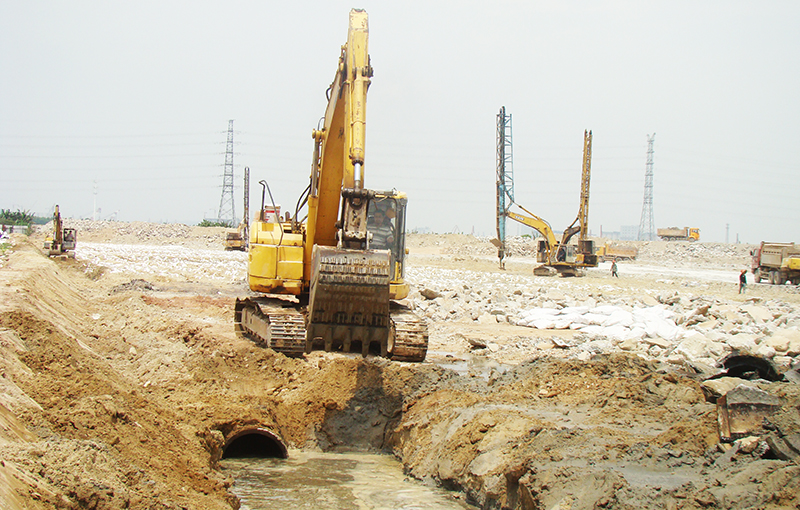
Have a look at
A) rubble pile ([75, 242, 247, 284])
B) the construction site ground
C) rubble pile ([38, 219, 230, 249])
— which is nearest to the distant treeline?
rubble pile ([38, 219, 230, 249])

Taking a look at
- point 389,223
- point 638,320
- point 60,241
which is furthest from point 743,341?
point 60,241

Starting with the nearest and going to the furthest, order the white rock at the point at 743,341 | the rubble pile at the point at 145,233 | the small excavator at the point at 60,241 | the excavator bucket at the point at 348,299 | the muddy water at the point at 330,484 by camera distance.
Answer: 1. the muddy water at the point at 330,484
2. the excavator bucket at the point at 348,299
3. the white rock at the point at 743,341
4. the small excavator at the point at 60,241
5. the rubble pile at the point at 145,233

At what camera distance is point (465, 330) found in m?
15.7

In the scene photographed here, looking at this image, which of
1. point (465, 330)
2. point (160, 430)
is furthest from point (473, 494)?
point (465, 330)

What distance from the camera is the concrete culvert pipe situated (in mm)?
7442

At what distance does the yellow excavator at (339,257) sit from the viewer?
7.54m

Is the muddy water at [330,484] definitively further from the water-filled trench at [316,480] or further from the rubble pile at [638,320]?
the rubble pile at [638,320]

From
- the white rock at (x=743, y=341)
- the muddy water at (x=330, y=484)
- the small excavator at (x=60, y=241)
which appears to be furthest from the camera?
the small excavator at (x=60, y=241)

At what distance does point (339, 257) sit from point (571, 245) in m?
26.3

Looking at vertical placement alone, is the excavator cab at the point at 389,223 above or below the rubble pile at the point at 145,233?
above

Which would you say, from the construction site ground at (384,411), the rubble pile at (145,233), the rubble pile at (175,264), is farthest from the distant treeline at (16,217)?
the construction site ground at (384,411)

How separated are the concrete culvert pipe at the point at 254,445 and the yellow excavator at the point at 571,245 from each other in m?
25.6

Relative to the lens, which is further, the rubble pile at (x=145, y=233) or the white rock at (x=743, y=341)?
the rubble pile at (x=145, y=233)

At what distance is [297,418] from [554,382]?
3237 mm
